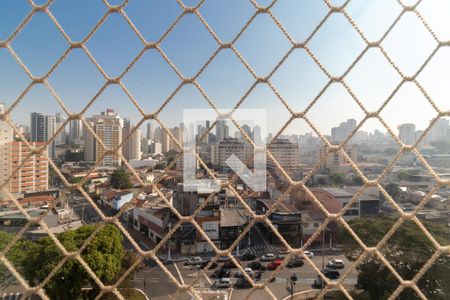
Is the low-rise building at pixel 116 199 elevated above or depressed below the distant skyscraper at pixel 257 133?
below

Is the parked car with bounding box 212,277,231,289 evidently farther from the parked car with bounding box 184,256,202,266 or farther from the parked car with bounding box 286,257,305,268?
the parked car with bounding box 286,257,305,268

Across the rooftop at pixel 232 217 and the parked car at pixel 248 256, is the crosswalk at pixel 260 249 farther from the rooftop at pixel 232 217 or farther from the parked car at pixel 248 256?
the rooftop at pixel 232 217

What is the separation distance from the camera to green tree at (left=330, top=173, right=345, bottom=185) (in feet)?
22.2

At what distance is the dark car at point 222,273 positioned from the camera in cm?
465

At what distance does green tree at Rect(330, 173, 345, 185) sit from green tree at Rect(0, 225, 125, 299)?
16.0 ft

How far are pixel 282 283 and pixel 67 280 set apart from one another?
315 centimetres

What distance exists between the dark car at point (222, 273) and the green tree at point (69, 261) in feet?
5.09

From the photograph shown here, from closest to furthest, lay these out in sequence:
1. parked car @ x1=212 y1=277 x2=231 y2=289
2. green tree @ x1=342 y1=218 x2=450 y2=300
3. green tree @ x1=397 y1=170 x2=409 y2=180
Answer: green tree @ x1=342 y1=218 x2=450 y2=300
parked car @ x1=212 y1=277 x2=231 y2=289
green tree @ x1=397 y1=170 x2=409 y2=180

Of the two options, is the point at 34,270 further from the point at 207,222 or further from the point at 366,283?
the point at 366,283

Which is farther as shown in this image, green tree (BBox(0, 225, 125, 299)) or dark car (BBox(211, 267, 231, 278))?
dark car (BBox(211, 267, 231, 278))

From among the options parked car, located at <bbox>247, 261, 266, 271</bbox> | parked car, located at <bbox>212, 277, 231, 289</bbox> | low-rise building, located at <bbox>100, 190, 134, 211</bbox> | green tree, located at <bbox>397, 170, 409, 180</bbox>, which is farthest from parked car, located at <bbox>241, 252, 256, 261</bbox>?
green tree, located at <bbox>397, 170, 409, 180</bbox>

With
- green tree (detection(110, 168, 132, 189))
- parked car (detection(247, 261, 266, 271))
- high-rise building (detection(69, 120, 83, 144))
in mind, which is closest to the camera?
parked car (detection(247, 261, 266, 271))

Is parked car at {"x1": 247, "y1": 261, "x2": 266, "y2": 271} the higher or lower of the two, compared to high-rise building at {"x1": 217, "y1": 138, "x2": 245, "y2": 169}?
lower

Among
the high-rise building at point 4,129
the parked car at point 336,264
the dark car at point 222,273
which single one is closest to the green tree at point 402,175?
the parked car at point 336,264
